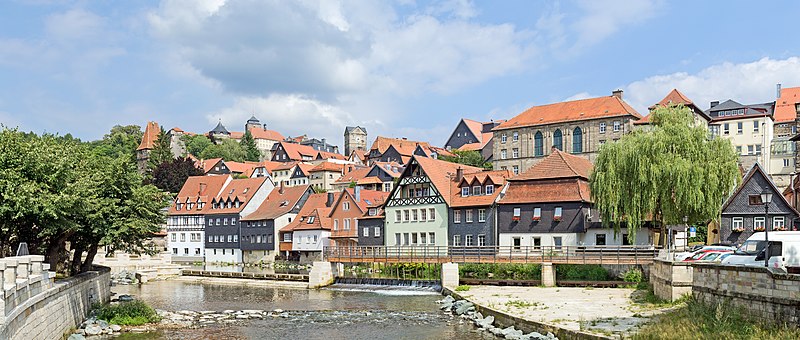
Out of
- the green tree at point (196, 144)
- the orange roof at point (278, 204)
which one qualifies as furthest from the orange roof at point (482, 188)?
the green tree at point (196, 144)

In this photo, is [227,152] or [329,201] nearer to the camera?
[329,201]

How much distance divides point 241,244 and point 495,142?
3377cm

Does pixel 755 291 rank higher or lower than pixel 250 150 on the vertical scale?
lower

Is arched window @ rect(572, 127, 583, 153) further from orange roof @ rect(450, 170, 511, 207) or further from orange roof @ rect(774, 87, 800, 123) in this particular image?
orange roof @ rect(450, 170, 511, 207)

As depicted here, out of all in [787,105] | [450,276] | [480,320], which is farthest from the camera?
[787,105]

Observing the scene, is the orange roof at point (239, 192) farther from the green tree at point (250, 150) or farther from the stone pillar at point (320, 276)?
the green tree at point (250, 150)

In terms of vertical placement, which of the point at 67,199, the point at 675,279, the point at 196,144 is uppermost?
the point at 196,144

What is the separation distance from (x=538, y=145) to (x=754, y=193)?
1548 inches

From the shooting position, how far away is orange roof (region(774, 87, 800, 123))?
287 ft

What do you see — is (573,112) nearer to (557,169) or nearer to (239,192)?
(557,169)

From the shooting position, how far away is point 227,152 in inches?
6225

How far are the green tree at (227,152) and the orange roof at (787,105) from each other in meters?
108

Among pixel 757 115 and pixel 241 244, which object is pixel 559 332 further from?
pixel 757 115

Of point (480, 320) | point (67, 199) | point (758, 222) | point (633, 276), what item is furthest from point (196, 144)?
point (480, 320)
